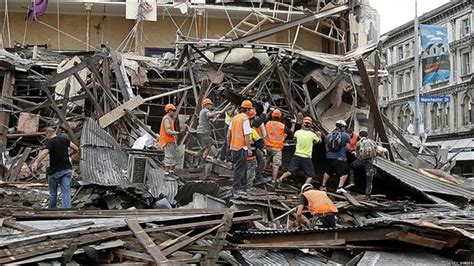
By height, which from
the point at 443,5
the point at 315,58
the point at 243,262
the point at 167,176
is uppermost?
the point at 443,5

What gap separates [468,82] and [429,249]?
152 feet

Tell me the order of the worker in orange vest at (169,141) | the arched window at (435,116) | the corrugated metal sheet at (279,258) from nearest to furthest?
the corrugated metal sheet at (279,258) → the worker in orange vest at (169,141) → the arched window at (435,116)

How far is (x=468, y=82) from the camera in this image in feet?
164

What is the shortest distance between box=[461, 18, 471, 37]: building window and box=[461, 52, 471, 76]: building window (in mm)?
1800

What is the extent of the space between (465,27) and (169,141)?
44976 millimetres

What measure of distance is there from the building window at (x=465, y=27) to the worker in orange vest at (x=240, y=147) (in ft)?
146

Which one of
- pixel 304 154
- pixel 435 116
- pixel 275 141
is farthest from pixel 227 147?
pixel 435 116

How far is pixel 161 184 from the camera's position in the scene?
12.1 m

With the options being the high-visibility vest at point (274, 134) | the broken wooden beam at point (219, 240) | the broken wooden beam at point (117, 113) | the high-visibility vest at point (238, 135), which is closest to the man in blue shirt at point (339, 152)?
the high-visibility vest at point (274, 134)

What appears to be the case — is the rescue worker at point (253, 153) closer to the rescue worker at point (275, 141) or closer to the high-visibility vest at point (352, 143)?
the rescue worker at point (275, 141)

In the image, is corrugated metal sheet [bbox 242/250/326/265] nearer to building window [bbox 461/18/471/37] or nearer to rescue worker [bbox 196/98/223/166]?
rescue worker [bbox 196/98/223/166]

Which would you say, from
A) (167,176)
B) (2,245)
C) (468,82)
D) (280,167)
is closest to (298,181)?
(280,167)

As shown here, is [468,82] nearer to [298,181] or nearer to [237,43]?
[237,43]

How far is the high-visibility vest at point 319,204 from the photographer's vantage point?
376 inches
